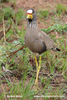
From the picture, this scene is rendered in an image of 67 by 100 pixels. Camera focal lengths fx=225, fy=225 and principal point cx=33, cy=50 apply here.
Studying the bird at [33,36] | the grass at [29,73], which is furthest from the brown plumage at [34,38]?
the grass at [29,73]

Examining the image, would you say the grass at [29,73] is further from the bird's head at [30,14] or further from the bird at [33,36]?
the bird's head at [30,14]

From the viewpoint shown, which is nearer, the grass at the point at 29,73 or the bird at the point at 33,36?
the grass at the point at 29,73

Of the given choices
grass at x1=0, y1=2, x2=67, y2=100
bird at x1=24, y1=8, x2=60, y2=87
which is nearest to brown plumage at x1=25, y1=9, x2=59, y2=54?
bird at x1=24, y1=8, x2=60, y2=87

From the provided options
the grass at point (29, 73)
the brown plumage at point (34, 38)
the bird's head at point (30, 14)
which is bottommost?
the grass at point (29, 73)

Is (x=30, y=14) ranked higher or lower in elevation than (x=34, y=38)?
higher

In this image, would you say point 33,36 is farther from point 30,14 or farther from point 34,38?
point 30,14

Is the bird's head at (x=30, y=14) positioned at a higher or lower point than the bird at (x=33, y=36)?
higher

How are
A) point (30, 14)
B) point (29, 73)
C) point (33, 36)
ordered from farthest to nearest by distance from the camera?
point (29, 73)
point (33, 36)
point (30, 14)

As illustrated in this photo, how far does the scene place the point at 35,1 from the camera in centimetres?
634

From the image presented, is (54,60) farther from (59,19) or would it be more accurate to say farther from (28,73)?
(59,19)

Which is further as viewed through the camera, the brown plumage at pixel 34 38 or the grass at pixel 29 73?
the brown plumage at pixel 34 38

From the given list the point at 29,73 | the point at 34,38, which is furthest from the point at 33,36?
the point at 29,73

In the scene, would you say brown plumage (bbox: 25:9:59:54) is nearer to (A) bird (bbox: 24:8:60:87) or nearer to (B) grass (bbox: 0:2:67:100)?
(A) bird (bbox: 24:8:60:87)

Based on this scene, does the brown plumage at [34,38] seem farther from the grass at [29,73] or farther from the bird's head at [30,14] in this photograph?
the grass at [29,73]
